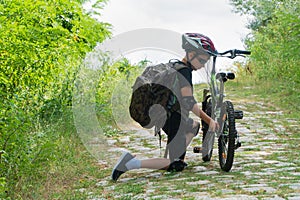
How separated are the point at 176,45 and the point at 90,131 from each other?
2.93 metres

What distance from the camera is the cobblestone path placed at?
5012 millimetres

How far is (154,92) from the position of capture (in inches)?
229

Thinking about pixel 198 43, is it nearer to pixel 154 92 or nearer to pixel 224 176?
pixel 154 92

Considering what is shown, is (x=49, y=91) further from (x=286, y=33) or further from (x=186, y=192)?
(x=286, y=33)

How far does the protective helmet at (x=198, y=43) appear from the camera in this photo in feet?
19.5

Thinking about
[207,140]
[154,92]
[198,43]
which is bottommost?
[207,140]

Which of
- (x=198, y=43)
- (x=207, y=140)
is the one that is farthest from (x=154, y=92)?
(x=207, y=140)

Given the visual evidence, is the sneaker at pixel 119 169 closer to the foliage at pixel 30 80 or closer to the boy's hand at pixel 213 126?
the foliage at pixel 30 80

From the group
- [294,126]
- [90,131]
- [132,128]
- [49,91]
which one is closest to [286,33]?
[294,126]

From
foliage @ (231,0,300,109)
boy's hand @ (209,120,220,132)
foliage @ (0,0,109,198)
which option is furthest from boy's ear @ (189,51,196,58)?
foliage @ (231,0,300,109)

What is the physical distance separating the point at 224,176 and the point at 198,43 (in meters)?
1.51

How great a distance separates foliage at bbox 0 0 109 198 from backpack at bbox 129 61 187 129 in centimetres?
105

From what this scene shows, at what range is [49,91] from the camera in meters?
7.54

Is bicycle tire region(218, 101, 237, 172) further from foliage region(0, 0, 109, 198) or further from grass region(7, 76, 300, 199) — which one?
foliage region(0, 0, 109, 198)
